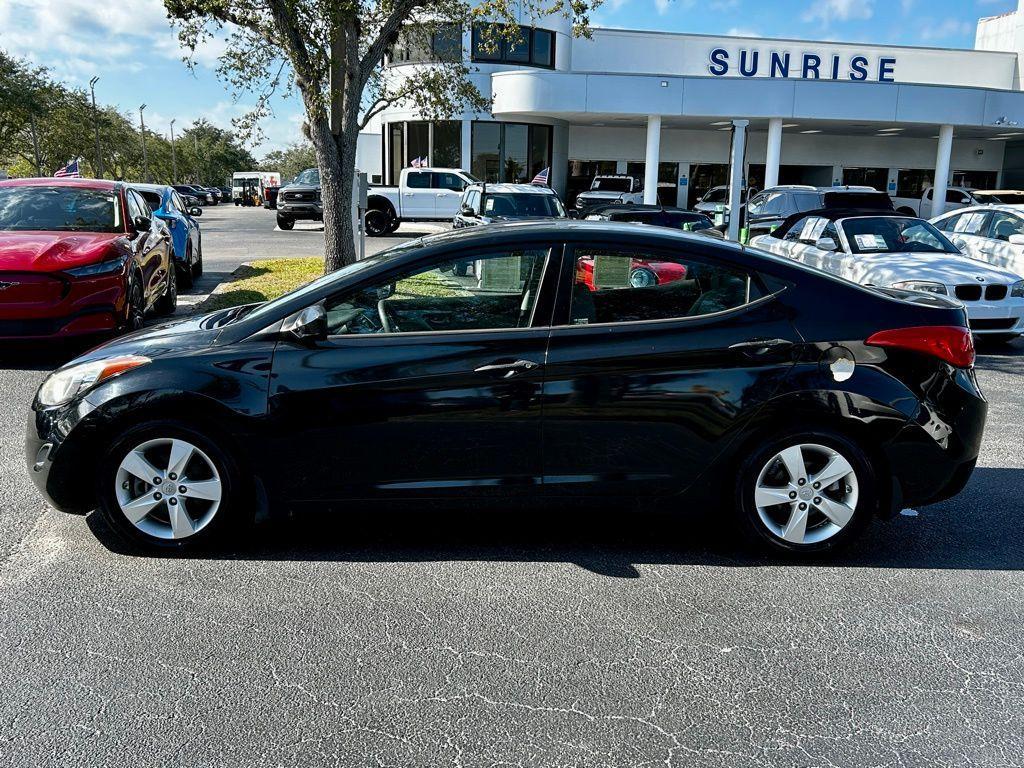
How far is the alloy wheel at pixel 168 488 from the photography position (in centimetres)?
416

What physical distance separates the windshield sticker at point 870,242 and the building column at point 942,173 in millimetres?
21997

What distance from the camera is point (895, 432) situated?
14.0ft

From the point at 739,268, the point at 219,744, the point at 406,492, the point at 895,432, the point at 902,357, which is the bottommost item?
the point at 219,744

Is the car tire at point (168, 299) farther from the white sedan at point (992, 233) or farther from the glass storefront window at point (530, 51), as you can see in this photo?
the glass storefront window at point (530, 51)

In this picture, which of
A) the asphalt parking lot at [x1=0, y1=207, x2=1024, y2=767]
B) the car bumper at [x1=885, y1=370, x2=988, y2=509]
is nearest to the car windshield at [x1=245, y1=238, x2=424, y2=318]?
the asphalt parking lot at [x1=0, y1=207, x2=1024, y2=767]

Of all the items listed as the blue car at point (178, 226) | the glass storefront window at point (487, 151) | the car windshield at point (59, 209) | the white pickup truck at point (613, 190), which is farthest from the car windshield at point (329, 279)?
the glass storefront window at point (487, 151)

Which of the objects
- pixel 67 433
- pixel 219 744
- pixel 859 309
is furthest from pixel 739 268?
pixel 67 433

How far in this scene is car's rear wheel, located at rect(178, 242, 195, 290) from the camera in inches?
564

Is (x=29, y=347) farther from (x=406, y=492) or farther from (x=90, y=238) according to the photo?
(x=406, y=492)

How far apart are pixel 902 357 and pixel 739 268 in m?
0.91

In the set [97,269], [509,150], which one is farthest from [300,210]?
[97,269]

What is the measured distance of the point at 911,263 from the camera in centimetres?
1031

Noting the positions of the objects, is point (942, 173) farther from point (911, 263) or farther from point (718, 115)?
point (911, 263)

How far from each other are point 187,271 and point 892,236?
1077cm
